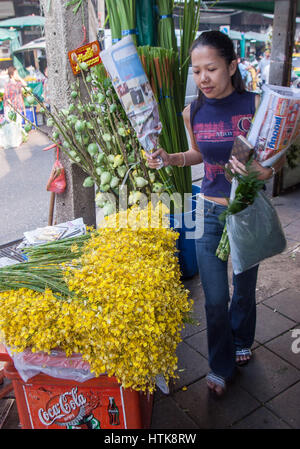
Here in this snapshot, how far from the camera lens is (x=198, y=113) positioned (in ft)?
6.61

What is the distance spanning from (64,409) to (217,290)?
883mm

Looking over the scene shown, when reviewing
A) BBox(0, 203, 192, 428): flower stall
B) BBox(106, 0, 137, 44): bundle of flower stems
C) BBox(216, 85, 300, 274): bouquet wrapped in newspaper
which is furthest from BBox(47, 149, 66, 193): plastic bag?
BBox(216, 85, 300, 274): bouquet wrapped in newspaper

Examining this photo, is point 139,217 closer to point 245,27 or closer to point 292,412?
point 292,412

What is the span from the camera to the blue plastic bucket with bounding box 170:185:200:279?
2961mm

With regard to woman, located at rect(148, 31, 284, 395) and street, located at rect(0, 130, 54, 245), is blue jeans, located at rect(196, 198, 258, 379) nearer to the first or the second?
woman, located at rect(148, 31, 284, 395)

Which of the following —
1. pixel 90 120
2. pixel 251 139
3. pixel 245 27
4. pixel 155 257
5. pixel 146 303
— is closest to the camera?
pixel 146 303

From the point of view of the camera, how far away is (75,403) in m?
1.68

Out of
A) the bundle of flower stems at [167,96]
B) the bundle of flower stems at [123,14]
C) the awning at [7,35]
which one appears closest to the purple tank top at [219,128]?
the bundle of flower stems at [167,96]

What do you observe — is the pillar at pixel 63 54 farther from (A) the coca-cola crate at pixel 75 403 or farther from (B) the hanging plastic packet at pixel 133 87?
(A) the coca-cola crate at pixel 75 403

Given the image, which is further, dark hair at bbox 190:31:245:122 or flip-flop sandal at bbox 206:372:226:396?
flip-flop sandal at bbox 206:372:226:396

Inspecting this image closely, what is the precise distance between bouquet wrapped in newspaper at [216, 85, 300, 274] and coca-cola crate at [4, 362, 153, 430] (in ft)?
2.46

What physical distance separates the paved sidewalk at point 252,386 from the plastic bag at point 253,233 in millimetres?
769

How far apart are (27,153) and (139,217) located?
25.3 feet
